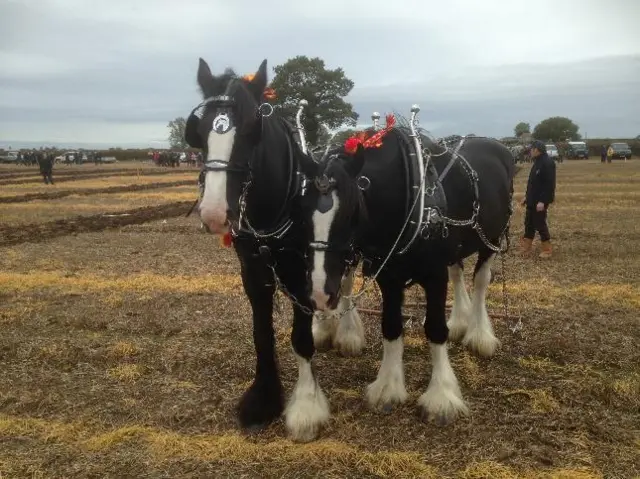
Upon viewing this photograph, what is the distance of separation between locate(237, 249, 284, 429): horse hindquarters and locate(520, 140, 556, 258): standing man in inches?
302

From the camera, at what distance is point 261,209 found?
12.8ft

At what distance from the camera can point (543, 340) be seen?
6.11 m

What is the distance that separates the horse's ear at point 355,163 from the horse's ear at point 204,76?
1038mm

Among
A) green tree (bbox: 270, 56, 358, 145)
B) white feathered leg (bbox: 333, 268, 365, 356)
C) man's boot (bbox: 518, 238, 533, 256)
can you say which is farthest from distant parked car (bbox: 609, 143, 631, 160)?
white feathered leg (bbox: 333, 268, 365, 356)

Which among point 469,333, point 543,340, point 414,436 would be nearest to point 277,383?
point 414,436

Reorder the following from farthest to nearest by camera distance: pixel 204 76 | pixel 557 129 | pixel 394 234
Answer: pixel 557 129 → pixel 394 234 → pixel 204 76

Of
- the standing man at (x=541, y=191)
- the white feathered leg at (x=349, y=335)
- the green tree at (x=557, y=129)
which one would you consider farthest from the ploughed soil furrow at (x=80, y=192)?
the green tree at (x=557, y=129)

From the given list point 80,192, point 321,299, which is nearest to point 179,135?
point 80,192

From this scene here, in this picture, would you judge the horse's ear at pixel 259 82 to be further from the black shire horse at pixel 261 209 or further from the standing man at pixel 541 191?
the standing man at pixel 541 191

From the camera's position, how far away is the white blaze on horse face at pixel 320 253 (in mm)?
3557

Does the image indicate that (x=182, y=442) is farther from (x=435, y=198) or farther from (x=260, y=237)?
(x=435, y=198)

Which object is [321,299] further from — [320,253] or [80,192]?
[80,192]

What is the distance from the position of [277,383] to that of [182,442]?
0.87 metres

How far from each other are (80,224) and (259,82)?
1463 centimetres
